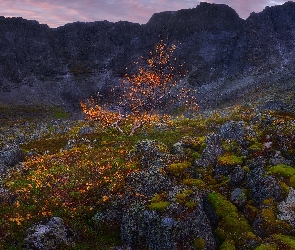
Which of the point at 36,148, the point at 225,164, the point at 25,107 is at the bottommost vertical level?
the point at 25,107

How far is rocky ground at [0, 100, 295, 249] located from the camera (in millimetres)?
17125

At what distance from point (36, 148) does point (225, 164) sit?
2448 centimetres

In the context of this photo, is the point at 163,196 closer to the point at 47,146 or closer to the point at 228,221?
the point at 228,221

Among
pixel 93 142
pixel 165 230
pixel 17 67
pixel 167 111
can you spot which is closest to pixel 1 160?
pixel 93 142

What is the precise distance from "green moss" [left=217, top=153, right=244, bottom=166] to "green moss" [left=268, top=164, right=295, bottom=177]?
289 centimetres

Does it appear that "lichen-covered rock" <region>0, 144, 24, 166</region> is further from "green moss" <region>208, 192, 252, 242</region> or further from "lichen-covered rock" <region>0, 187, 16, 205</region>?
"green moss" <region>208, 192, 252, 242</region>

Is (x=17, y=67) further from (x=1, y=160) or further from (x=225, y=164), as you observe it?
(x=225, y=164)

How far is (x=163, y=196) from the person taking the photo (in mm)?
19234

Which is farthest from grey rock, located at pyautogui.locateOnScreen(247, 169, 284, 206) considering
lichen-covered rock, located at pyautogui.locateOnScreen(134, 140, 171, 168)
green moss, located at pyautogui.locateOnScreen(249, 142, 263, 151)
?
lichen-covered rock, located at pyautogui.locateOnScreen(134, 140, 171, 168)

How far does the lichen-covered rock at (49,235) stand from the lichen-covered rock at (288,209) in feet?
41.2

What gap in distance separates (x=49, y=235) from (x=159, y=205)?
6536 mm

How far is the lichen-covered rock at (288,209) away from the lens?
1744 cm

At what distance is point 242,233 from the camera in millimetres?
17078

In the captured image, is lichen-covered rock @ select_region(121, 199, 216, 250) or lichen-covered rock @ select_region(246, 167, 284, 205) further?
lichen-covered rock @ select_region(246, 167, 284, 205)
